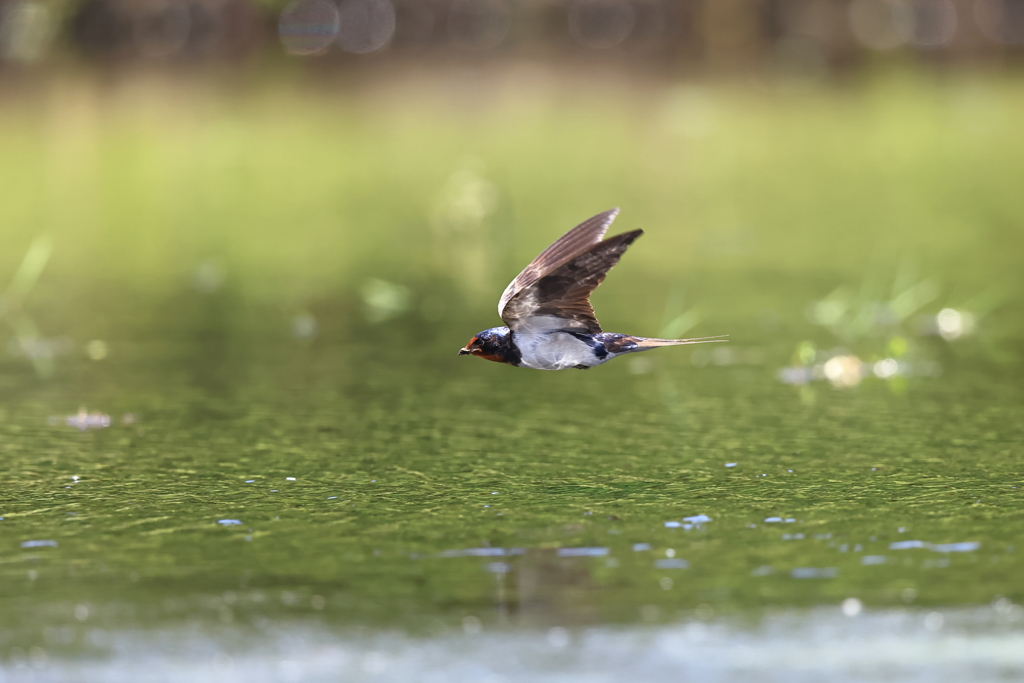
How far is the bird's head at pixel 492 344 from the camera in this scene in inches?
216

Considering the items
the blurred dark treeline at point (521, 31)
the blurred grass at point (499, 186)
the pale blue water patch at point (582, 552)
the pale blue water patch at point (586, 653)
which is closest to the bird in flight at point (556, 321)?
the pale blue water patch at point (582, 552)

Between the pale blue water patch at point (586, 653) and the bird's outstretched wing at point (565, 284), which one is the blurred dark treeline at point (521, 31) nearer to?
the bird's outstretched wing at point (565, 284)

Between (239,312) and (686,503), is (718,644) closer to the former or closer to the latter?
(686,503)

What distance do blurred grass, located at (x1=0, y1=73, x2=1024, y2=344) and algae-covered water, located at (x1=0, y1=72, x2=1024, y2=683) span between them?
0.09 metres

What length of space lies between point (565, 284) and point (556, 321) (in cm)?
17

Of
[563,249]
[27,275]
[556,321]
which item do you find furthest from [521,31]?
[556,321]

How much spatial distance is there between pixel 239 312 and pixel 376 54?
27.6 m

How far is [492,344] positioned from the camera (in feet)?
18.1

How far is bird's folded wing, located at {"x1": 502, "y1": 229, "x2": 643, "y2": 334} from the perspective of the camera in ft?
17.6

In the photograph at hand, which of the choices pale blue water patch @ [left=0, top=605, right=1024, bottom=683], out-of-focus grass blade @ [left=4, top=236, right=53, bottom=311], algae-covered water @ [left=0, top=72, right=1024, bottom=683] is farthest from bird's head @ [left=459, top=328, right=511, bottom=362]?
out-of-focus grass blade @ [left=4, top=236, right=53, bottom=311]

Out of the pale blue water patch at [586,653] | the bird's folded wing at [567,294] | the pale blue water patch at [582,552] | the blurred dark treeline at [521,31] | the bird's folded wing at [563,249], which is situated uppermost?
the blurred dark treeline at [521,31]

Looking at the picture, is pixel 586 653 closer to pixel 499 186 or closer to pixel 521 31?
pixel 499 186

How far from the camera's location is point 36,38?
35.5m

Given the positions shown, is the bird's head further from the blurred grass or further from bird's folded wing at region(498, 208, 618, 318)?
the blurred grass
